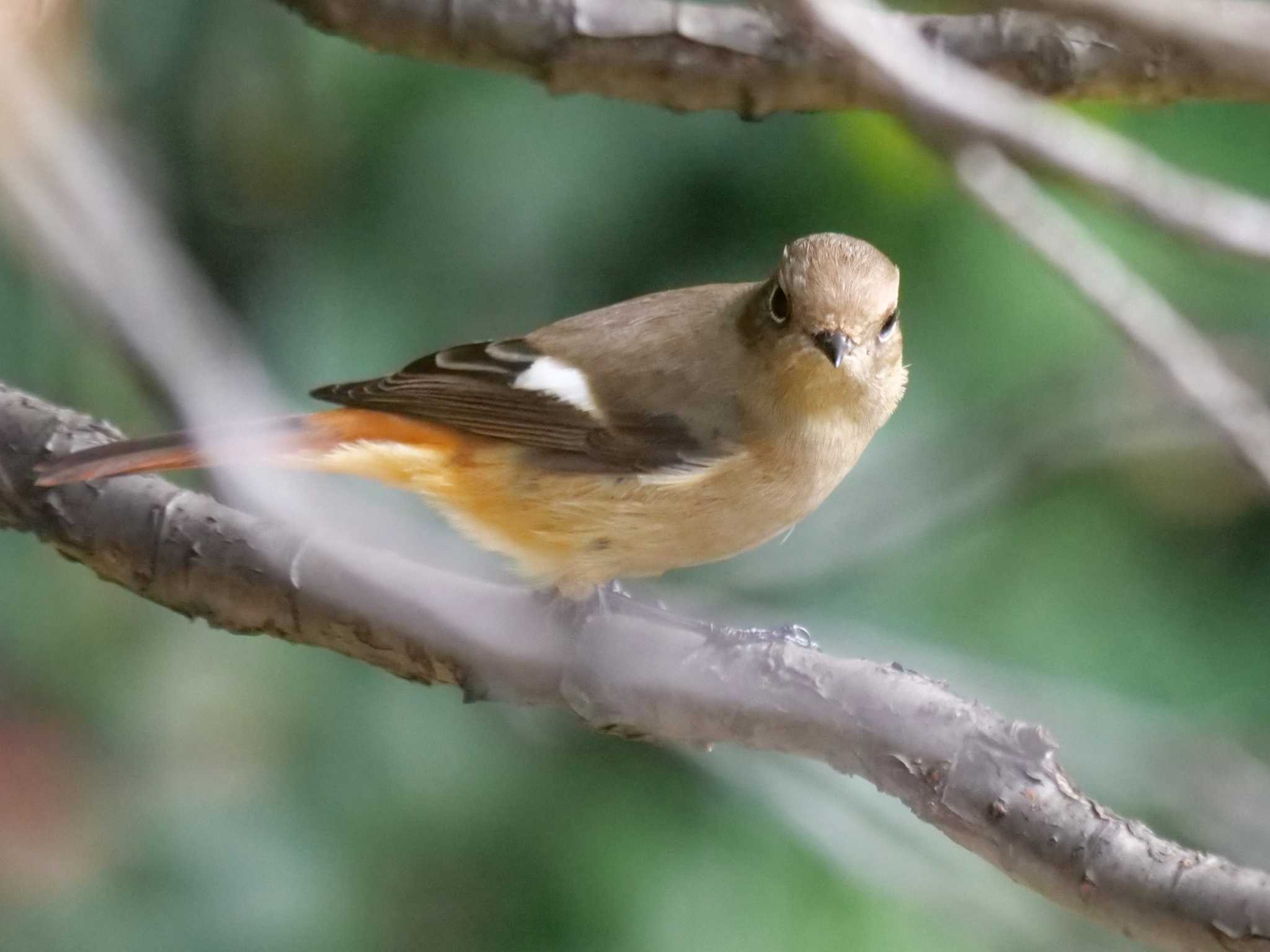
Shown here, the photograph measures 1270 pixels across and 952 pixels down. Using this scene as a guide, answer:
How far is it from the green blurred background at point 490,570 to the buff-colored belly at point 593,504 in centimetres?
22

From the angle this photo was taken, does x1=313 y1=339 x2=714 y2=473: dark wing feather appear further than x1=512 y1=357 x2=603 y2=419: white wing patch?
No

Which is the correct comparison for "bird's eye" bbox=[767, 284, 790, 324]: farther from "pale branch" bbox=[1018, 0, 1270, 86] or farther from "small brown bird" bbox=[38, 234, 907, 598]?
"pale branch" bbox=[1018, 0, 1270, 86]

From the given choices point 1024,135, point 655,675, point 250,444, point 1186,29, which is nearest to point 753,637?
point 655,675

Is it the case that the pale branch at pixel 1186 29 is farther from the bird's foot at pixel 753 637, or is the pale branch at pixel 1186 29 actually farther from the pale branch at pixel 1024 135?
the bird's foot at pixel 753 637

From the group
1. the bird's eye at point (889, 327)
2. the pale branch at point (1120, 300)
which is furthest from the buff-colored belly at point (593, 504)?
the pale branch at point (1120, 300)

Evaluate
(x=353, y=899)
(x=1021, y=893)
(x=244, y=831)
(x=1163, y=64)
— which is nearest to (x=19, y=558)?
(x=244, y=831)

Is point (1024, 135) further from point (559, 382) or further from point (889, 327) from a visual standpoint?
point (559, 382)

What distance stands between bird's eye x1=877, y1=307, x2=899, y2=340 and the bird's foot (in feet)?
1.81

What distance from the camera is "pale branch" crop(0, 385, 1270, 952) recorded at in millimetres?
1360

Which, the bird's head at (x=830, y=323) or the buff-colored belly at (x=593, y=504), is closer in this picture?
the bird's head at (x=830, y=323)

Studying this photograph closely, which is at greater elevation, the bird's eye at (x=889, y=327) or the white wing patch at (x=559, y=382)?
the bird's eye at (x=889, y=327)

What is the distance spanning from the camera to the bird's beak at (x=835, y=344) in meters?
2.37

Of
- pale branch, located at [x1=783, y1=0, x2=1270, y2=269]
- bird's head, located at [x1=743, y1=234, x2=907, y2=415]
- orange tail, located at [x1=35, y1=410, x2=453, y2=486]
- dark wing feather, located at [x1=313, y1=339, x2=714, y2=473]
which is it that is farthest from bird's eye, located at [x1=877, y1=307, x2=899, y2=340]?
pale branch, located at [x1=783, y1=0, x2=1270, y2=269]

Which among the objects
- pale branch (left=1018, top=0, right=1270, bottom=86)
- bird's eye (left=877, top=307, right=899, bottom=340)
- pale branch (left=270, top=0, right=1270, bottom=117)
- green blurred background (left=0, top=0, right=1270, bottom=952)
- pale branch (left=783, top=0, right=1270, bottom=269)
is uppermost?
pale branch (left=1018, top=0, right=1270, bottom=86)
